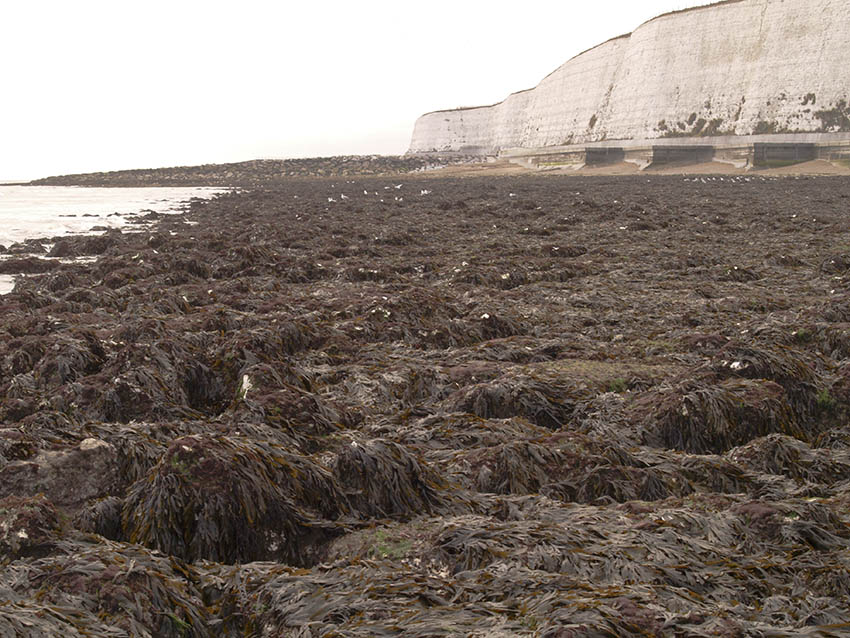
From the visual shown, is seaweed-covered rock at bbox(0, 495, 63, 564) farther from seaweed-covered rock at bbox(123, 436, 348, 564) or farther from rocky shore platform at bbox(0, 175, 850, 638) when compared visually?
seaweed-covered rock at bbox(123, 436, 348, 564)

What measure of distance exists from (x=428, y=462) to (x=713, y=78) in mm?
65409

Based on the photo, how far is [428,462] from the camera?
12.0 feet

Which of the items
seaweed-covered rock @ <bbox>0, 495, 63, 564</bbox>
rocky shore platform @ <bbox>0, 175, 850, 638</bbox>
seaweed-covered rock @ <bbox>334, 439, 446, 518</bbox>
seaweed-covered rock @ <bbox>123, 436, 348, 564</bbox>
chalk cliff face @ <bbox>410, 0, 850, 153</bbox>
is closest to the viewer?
rocky shore platform @ <bbox>0, 175, 850, 638</bbox>

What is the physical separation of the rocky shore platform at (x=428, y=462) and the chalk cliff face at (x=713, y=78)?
175 ft

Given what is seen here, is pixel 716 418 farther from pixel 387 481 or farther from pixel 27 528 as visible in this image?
pixel 27 528

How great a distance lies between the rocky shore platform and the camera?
7.66ft

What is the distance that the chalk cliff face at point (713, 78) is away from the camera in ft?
167

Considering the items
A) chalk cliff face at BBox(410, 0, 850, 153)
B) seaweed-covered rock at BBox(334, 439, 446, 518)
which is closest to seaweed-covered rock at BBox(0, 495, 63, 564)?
seaweed-covered rock at BBox(334, 439, 446, 518)

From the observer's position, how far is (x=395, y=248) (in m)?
12.8

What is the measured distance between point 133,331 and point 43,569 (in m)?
3.77

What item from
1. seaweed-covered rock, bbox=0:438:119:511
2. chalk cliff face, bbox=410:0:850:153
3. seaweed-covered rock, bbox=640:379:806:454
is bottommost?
seaweed-covered rock, bbox=640:379:806:454

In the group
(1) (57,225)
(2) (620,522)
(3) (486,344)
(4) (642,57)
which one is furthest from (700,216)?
(4) (642,57)

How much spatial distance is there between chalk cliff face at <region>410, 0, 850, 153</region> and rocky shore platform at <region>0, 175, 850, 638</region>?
53364 mm

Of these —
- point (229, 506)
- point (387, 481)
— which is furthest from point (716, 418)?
point (229, 506)
